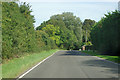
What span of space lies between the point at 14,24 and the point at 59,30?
83.7 meters

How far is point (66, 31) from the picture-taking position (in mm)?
111562

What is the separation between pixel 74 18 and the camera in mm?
119812

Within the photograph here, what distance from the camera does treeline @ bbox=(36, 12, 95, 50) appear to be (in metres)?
106

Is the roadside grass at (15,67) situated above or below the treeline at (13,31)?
below

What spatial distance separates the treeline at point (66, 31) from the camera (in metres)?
106

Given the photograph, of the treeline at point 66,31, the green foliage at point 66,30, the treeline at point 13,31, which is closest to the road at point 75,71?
the treeline at point 13,31

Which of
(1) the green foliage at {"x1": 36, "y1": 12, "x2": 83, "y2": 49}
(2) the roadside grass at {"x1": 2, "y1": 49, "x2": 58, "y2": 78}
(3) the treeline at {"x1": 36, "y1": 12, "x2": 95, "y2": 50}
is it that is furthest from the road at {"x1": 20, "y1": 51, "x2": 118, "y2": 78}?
(3) the treeline at {"x1": 36, "y1": 12, "x2": 95, "y2": 50}

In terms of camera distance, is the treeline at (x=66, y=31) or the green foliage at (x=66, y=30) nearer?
the green foliage at (x=66, y=30)

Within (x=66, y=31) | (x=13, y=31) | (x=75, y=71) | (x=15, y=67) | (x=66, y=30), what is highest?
(x=66, y=30)

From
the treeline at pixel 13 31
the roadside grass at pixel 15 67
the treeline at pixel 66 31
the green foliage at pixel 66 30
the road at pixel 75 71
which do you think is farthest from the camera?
the treeline at pixel 66 31

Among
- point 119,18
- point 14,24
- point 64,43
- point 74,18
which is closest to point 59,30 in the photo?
point 64,43

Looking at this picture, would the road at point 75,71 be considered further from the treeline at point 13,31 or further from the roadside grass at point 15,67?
the treeline at point 13,31

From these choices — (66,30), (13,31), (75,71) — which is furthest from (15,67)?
(66,30)

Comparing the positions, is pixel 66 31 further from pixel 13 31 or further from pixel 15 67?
pixel 15 67
